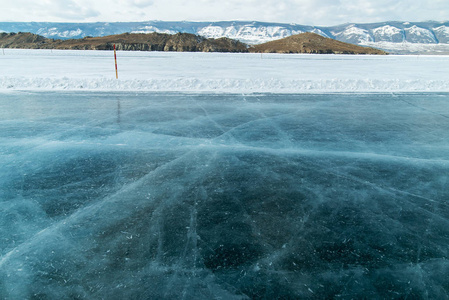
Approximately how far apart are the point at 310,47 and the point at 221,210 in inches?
3066

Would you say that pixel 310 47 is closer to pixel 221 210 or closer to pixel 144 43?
pixel 144 43

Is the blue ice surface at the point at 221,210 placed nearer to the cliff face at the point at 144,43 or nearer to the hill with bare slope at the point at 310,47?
the hill with bare slope at the point at 310,47

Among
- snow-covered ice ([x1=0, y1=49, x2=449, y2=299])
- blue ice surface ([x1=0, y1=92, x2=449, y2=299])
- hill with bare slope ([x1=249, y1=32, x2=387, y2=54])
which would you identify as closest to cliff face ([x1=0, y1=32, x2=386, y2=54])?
hill with bare slope ([x1=249, y1=32, x2=387, y2=54])

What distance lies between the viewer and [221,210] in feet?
11.3

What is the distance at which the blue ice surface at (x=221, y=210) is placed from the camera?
2.44 m

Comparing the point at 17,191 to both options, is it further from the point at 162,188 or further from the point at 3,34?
the point at 3,34

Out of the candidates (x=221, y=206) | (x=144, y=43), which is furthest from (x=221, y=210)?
(x=144, y=43)

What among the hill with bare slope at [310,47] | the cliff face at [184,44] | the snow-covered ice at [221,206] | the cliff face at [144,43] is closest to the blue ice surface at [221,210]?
the snow-covered ice at [221,206]

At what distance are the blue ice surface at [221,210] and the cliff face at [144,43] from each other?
226 feet

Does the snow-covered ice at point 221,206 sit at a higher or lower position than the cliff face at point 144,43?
lower

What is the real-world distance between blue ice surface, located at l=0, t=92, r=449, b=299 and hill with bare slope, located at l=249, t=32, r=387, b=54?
66.0 meters

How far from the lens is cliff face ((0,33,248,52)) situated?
238 feet

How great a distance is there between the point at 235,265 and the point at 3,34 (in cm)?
12376

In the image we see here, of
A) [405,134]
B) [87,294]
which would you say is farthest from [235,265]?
[405,134]
